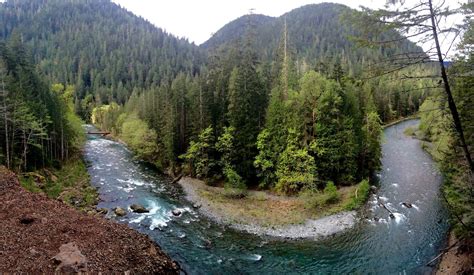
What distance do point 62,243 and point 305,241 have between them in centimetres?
1922

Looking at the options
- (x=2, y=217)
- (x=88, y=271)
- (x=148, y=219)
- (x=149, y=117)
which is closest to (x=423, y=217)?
(x=148, y=219)

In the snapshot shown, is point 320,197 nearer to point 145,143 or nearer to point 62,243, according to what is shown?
point 62,243

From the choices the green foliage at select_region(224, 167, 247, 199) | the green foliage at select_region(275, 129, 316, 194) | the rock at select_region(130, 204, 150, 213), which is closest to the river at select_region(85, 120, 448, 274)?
the rock at select_region(130, 204, 150, 213)

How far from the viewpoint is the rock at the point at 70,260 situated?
16.3 meters

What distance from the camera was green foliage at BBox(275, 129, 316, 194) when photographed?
123 feet

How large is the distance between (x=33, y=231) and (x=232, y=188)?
23579 mm

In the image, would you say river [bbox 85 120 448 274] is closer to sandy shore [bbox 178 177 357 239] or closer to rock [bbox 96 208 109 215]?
rock [bbox 96 208 109 215]

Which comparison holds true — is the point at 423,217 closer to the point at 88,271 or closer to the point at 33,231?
the point at 88,271

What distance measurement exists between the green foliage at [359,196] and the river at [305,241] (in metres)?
1.00

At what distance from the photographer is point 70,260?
16.9 meters

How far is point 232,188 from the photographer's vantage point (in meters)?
39.7

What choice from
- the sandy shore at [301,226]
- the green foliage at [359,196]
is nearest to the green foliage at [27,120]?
the sandy shore at [301,226]

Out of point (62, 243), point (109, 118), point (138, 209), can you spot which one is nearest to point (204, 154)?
point (138, 209)

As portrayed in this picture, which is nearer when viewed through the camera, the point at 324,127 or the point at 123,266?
the point at 123,266
